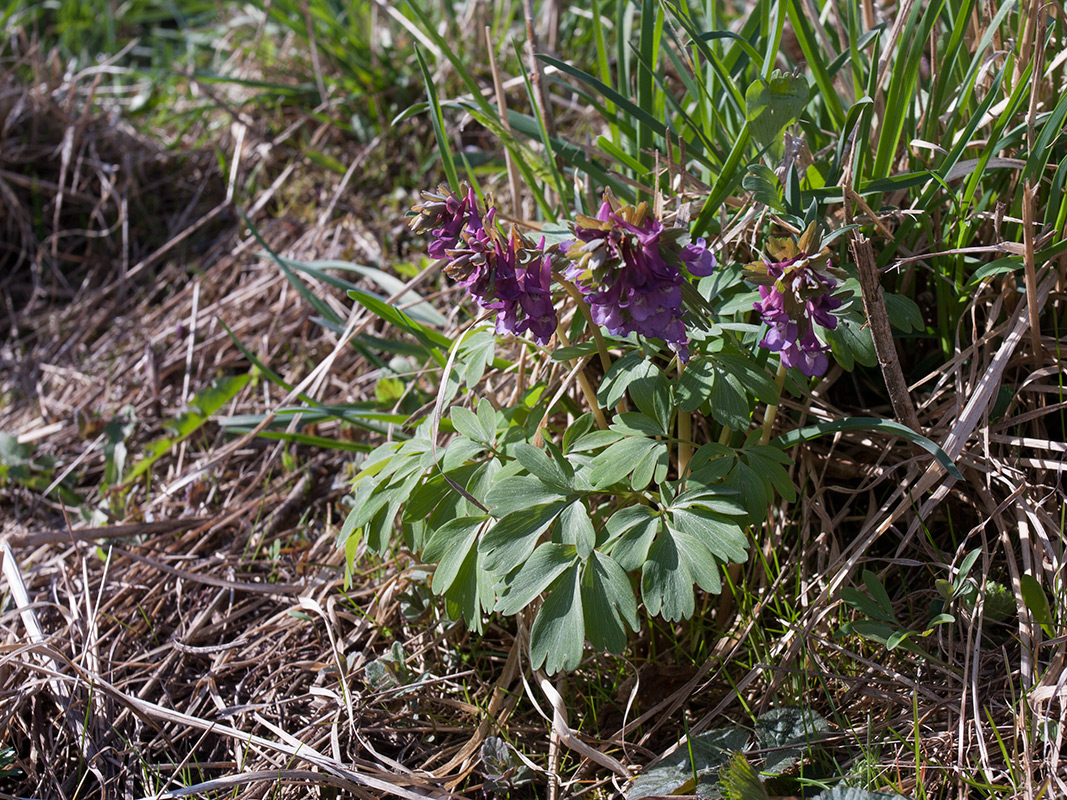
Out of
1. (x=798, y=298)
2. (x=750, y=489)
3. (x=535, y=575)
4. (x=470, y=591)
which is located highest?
(x=798, y=298)

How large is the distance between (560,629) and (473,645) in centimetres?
53

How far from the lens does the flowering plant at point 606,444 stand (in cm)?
127

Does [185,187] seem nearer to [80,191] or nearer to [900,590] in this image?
[80,191]

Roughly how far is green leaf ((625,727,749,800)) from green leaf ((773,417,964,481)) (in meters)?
0.56

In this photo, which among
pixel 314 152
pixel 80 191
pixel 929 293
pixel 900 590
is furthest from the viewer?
pixel 80 191

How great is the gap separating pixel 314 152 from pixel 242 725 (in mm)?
2184

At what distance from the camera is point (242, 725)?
178 centimetres

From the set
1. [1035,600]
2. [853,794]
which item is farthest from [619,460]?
[1035,600]

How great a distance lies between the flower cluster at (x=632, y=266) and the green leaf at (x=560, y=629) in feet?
1.49

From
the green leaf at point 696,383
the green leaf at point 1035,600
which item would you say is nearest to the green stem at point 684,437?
the green leaf at point 696,383

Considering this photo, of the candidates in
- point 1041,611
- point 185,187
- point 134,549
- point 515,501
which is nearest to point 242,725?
point 134,549

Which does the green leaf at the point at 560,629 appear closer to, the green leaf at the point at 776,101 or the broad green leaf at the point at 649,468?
the broad green leaf at the point at 649,468

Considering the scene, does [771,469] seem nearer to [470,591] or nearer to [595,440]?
[595,440]

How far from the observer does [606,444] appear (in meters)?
1.50
